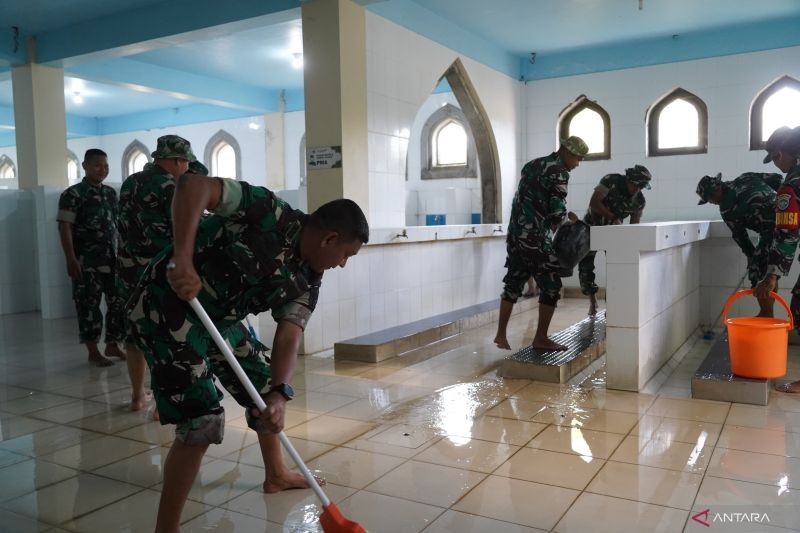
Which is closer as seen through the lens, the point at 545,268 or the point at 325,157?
the point at 545,268

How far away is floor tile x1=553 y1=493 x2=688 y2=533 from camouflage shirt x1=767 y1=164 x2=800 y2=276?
2.49m

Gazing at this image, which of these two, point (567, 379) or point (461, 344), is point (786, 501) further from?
point (461, 344)

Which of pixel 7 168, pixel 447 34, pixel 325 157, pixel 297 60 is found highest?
pixel 297 60

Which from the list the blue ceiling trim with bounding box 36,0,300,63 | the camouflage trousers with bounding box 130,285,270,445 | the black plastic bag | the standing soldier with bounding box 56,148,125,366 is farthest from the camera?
the blue ceiling trim with bounding box 36,0,300,63

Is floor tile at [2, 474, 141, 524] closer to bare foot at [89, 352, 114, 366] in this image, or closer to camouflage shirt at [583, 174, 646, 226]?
bare foot at [89, 352, 114, 366]

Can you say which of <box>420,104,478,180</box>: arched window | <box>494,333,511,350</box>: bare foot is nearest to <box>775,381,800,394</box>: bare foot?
<box>494,333,511,350</box>: bare foot

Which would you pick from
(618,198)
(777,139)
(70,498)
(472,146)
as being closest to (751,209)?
(777,139)

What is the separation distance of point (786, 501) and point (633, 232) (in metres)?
2.02

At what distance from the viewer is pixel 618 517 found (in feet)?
8.07

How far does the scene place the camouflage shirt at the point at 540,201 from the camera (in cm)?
486

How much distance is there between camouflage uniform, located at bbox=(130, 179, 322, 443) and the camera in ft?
6.64

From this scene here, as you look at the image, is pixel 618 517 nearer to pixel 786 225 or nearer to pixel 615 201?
pixel 786 225

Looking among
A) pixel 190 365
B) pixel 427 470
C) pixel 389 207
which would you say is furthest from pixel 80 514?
pixel 389 207

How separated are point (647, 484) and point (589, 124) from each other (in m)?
7.88
